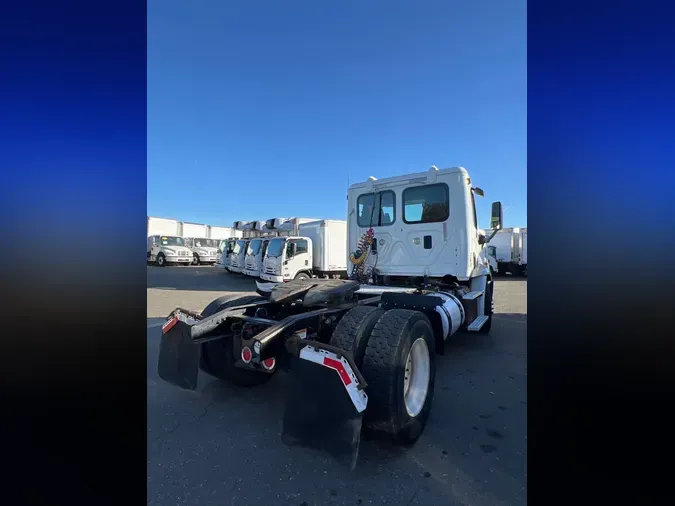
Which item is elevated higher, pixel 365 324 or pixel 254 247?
pixel 254 247

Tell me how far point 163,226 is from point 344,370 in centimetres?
A: 3180

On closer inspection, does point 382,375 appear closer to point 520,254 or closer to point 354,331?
point 354,331

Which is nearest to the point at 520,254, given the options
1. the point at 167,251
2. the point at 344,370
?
the point at 344,370

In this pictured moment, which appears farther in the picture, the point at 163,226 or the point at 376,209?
the point at 163,226

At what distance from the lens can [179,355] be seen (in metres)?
3.05

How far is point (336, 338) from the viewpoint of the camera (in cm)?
257

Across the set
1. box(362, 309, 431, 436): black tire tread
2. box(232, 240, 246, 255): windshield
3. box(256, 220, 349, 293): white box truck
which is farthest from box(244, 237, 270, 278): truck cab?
box(362, 309, 431, 436): black tire tread

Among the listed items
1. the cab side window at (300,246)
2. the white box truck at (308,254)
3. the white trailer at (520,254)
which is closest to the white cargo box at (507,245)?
the white trailer at (520,254)

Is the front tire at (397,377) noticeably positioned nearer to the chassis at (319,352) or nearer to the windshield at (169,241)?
the chassis at (319,352)

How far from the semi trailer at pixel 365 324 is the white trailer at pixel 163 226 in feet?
87.9

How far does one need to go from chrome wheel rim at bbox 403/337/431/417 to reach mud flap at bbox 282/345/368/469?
966 millimetres

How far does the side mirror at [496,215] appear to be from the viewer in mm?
4922

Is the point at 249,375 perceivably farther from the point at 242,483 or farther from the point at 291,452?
the point at 242,483
